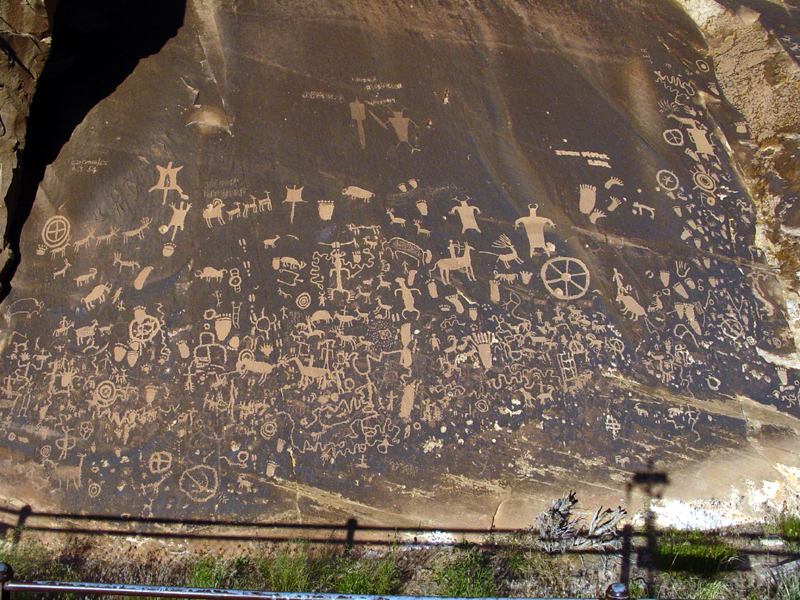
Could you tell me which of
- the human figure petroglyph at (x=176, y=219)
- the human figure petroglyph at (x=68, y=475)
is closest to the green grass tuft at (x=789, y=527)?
the human figure petroglyph at (x=68, y=475)

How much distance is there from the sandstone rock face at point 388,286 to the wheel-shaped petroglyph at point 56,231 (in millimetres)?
29

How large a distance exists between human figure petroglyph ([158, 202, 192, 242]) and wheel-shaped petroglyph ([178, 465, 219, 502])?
147cm

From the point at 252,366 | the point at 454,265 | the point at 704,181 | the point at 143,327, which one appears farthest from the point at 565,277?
the point at 143,327

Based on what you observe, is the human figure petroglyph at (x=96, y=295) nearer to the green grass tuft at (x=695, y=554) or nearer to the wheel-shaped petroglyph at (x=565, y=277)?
the wheel-shaped petroglyph at (x=565, y=277)

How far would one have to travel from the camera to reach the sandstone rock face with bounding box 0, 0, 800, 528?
123 inches

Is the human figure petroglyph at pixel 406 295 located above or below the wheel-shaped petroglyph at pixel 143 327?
above

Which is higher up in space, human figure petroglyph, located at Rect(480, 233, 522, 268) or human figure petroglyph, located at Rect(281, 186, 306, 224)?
human figure petroglyph, located at Rect(281, 186, 306, 224)

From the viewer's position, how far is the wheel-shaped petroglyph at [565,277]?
3642 mm

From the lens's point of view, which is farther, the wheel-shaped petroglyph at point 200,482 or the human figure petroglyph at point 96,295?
the human figure petroglyph at point 96,295

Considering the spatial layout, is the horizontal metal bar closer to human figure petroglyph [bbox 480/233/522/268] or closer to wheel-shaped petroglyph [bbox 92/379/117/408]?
wheel-shaped petroglyph [bbox 92/379/117/408]

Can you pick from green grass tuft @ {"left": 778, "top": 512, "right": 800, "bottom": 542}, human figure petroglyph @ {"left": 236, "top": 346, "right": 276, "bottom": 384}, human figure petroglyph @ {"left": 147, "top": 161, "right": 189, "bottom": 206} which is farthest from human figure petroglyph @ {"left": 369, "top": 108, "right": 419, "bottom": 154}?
green grass tuft @ {"left": 778, "top": 512, "right": 800, "bottom": 542}

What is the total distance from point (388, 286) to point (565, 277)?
3.75 ft

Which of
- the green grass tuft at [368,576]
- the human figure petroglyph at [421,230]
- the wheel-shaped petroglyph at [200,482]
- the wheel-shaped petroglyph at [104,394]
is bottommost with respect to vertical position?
the green grass tuft at [368,576]

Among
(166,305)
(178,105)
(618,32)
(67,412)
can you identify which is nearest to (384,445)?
(166,305)
